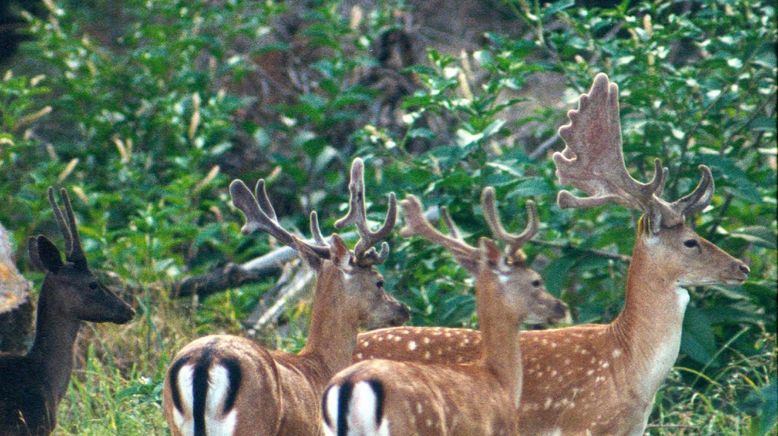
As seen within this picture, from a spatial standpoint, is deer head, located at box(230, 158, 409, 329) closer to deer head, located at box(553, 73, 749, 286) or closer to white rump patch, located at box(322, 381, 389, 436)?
deer head, located at box(553, 73, 749, 286)

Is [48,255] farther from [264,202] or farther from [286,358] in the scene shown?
[286,358]

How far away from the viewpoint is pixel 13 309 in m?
6.41

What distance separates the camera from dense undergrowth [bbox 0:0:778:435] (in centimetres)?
693

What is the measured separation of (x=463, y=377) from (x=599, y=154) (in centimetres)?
139

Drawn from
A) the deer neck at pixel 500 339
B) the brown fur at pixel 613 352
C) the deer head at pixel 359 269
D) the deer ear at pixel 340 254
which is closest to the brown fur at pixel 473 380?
the deer neck at pixel 500 339

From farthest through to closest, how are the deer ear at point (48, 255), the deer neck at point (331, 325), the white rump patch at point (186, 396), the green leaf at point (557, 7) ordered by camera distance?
the green leaf at point (557, 7) → the deer ear at point (48, 255) → the deer neck at point (331, 325) → the white rump patch at point (186, 396)

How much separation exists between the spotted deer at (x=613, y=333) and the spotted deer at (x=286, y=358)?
0.33m

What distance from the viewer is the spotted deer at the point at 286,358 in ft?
15.0

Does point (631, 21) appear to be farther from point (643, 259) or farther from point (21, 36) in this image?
point (21, 36)

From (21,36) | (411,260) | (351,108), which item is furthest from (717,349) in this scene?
(21,36)

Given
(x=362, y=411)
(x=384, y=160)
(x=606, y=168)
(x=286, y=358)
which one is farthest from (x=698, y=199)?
(x=384, y=160)

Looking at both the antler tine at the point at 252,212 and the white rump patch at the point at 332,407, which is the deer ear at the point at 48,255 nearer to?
the antler tine at the point at 252,212

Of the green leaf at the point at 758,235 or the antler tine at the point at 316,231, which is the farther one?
the green leaf at the point at 758,235

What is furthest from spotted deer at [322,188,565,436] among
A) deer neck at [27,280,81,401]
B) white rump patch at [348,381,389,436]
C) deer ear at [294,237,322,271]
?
deer neck at [27,280,81,401]
